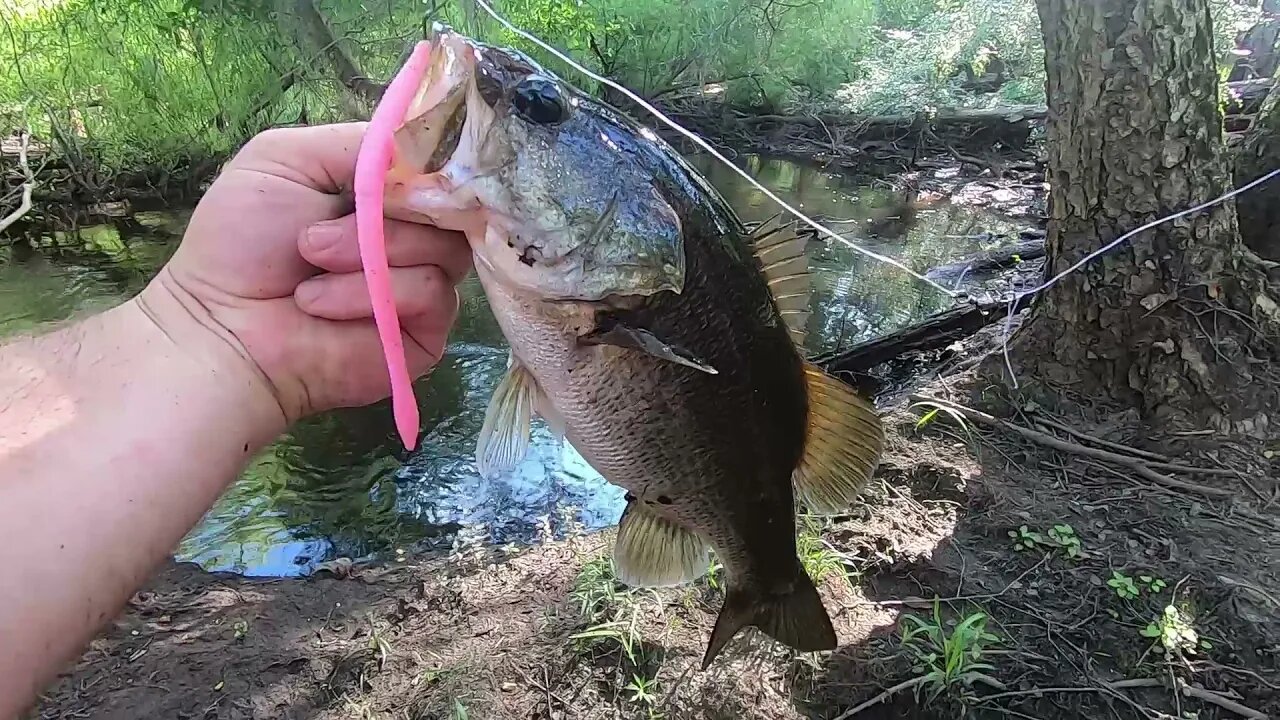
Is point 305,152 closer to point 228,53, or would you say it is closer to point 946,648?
point 946,648

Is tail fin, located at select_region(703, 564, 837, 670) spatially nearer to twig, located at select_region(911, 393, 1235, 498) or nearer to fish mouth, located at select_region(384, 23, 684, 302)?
fish mouth, located at select_region(384, 23, 684, 302)

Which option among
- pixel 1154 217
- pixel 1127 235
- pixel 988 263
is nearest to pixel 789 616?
pixel 1127 235

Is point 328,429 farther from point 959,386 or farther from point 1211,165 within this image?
point 1211,165

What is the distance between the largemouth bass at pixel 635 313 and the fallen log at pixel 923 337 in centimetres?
276

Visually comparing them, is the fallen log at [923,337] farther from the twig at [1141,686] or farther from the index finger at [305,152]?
the index finger at [305,152]

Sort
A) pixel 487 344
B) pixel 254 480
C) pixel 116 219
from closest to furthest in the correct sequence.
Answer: pixel 254 480, pixel 487 344, pixel 116 219

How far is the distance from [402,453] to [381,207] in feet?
12.7

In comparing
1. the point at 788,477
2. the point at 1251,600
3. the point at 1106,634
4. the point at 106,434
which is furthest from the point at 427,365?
the point at 1251,600

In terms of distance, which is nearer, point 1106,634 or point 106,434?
point 106,434

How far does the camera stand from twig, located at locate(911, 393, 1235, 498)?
11.0 ft

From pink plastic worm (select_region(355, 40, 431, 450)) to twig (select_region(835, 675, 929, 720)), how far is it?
1.93 metres

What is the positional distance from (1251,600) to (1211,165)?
1.90 metres

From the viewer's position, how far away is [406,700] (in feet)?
8.87

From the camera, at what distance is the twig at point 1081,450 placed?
3350 mm
